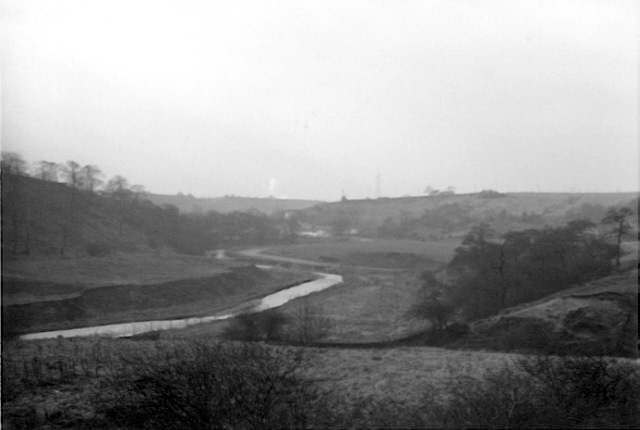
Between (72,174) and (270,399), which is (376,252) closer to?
(72,174)

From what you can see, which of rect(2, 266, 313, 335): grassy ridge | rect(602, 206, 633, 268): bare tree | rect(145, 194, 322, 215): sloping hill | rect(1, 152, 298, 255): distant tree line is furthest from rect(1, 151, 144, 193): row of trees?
rect(602, 206, 633, 268): bare tree

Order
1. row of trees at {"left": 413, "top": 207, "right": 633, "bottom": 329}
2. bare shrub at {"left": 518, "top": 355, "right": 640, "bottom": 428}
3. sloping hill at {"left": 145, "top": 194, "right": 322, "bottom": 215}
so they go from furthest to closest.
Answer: sloping hill at {"left": 145, "top": 194, "right": 322, "bottom": 215} → row of trees at {"left": 413, "top": 207, "right": 633, "bottom": 329} → bare shrub at {"left": 518, "top": 355, "right": 640, "bottom": 428}

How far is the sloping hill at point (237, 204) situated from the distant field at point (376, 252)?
1028 cm

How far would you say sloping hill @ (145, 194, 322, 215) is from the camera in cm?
5856

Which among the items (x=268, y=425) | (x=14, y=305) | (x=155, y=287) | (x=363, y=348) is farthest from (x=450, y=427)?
(x=155, y=287)

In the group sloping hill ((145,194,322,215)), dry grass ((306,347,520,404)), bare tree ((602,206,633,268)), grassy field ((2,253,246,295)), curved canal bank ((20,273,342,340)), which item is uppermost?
sloping hill ((145,194,322,215))

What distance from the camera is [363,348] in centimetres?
1905

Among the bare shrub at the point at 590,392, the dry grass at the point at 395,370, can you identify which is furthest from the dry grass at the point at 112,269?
the bare shrub at the point at 590,392

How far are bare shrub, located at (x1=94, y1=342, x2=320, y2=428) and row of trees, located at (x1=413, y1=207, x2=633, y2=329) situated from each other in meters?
15.5

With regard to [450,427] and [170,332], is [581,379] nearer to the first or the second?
[450,427]

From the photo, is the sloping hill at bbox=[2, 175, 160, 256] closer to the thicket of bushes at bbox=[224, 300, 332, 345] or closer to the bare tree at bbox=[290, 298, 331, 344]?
the thicket of bushes at bbox=[224, 300, 332, 345]

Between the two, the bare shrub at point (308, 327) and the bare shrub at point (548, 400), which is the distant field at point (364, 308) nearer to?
the bare shrub at point (308, 327)

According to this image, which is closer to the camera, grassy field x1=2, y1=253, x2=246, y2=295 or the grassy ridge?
the grassy ridge

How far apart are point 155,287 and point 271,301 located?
6.92 m
